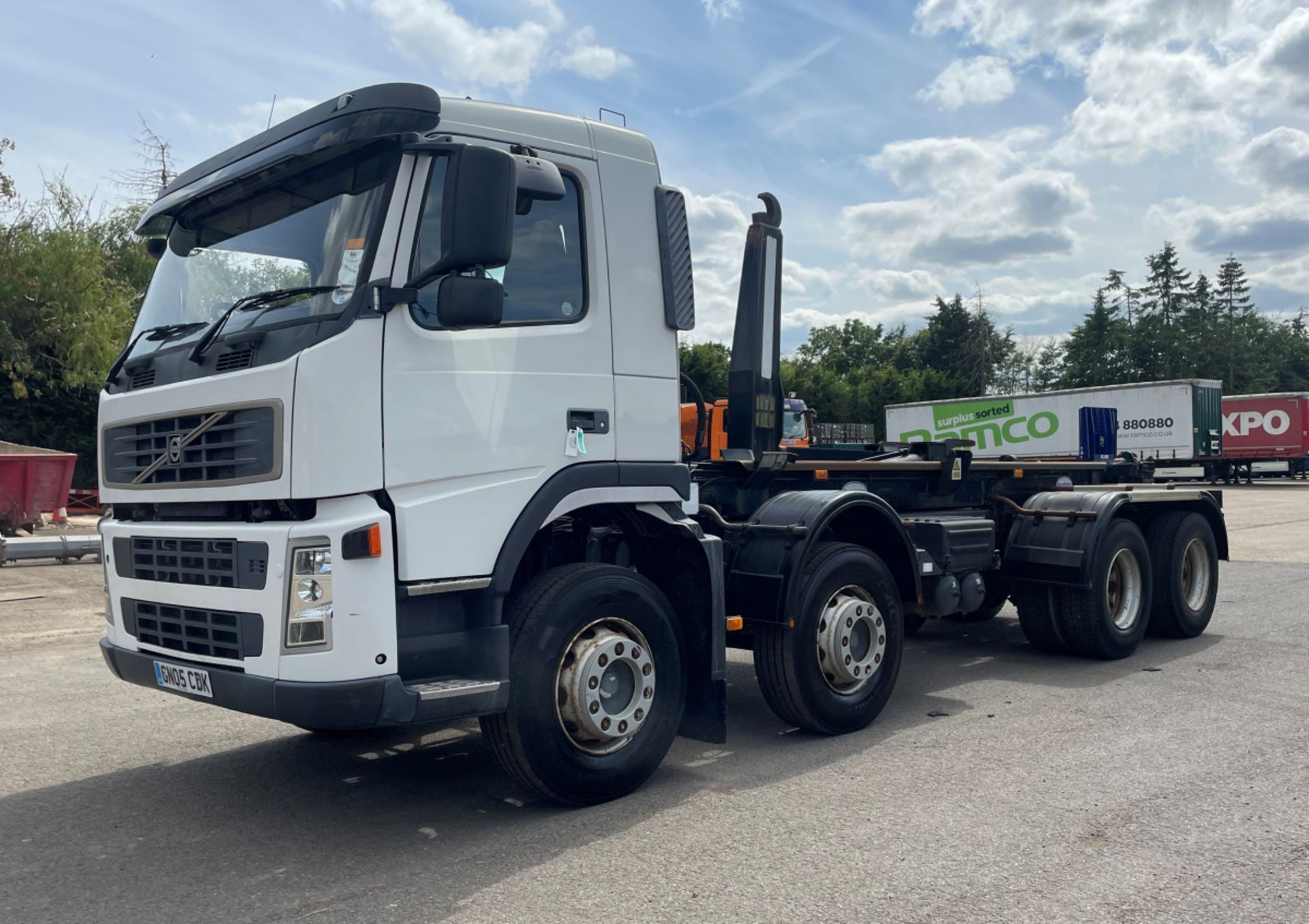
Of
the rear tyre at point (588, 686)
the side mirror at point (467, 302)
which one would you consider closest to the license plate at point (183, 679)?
the rear tyre at point (588, 686)

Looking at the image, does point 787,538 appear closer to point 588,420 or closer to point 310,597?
point 588,420

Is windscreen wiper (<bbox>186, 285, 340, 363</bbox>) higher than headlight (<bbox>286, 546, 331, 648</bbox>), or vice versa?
windscreen wiper (<bbox>186, 285, 340, 363</bbox>)

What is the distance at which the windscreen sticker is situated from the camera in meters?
4.31

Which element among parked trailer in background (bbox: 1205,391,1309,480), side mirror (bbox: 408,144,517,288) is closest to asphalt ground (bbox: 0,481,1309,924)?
side mirror (bbox: 408,144,517,288)

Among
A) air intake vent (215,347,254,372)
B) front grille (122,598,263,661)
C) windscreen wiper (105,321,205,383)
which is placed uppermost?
windscreen wiper (105,321,205,383)

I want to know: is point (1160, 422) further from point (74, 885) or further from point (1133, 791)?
point (74, 885)

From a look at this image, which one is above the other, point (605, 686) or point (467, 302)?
point (467, 302)

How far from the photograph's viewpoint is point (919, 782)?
515cm

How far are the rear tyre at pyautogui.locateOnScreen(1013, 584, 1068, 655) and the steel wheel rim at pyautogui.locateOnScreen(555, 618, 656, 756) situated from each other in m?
4.46

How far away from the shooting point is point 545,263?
4.92 m

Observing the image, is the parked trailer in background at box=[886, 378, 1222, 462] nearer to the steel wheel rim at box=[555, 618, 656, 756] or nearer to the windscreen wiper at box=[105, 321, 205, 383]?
the steel wheel rim at box=[555, 618, 656, 756]

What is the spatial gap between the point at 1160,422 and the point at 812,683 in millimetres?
32695

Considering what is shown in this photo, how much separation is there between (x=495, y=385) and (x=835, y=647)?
260 cm

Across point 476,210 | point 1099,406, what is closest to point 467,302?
point 476,210
